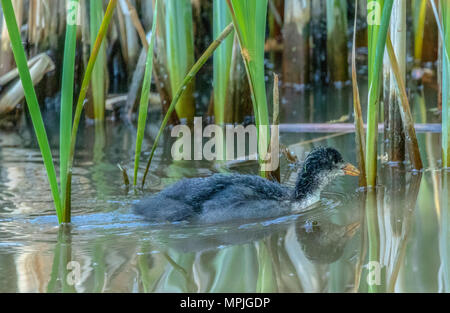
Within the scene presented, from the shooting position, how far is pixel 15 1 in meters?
8.70

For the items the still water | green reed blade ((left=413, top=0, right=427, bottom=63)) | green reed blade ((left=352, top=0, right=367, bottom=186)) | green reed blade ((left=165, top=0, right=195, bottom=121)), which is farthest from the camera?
green reed blade ((left=413, top=0, right=427, bottom=63))

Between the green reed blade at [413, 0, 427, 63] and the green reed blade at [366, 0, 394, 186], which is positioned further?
the green reed blade at [413, 0, 427, 63]

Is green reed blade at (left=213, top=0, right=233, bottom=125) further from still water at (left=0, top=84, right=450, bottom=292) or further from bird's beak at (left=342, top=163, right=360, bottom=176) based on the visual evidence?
bird's beak at (left=342, top=163, right=360, bottom=176)

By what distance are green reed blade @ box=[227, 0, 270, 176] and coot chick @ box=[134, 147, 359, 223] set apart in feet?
1.44

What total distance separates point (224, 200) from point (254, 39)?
1134mm

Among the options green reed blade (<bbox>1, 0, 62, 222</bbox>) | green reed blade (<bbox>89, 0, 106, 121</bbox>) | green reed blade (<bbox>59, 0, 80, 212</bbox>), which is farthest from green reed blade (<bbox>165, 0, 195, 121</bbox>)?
green reed blade (<bbox>1, 0, 62, 222</bbox>)

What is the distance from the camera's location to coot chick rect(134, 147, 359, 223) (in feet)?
17.6

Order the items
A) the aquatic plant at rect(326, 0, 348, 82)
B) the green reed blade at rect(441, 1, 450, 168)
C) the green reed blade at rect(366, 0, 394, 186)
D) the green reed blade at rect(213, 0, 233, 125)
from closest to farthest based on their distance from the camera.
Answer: the green reed blade at rect(366, 0, 394, 186), the green reed blade at rect(441, 1, 450, 168), the green reed blade at rect(213, 0, 233, 125), the aquatic plant at rect(326, 0, 348, 82)

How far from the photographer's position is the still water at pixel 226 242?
4.04 meters

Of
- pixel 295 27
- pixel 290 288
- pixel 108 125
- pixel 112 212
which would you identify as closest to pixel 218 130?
pixel 108 125

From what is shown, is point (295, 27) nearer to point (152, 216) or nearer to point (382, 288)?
point (152, 216)

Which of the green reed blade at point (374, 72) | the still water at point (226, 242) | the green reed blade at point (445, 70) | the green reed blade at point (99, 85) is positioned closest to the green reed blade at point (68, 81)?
the still water at point (226, 242)

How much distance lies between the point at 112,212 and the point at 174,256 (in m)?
1.18

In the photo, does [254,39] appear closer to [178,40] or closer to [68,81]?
[68,81]
